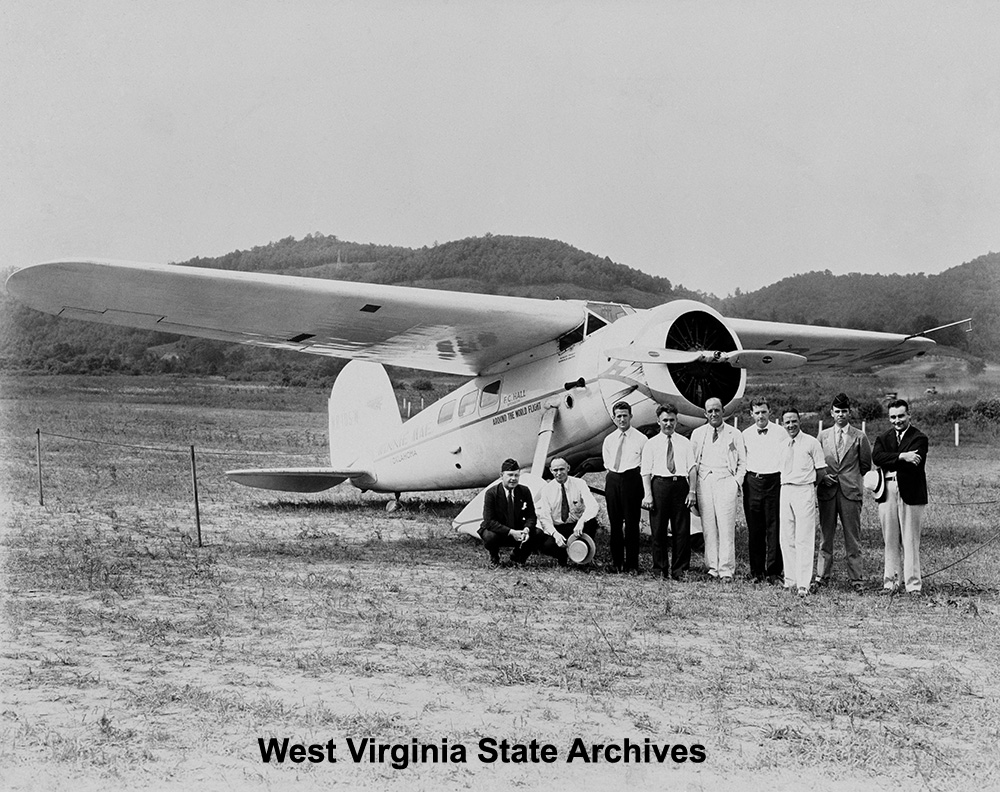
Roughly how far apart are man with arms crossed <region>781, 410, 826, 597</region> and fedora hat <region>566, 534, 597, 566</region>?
1.85 metres

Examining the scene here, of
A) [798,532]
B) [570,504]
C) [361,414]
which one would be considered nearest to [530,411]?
[570,504]

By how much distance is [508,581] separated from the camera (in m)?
8.58

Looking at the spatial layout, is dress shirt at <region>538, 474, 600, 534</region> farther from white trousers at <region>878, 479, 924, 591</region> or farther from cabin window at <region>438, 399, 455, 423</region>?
cabin window at <region>438, 399, 455, 423</region>

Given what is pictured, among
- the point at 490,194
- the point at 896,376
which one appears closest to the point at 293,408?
the point at 896,376

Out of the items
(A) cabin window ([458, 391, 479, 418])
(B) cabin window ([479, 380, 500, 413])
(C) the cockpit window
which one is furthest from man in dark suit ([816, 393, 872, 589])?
(A) cabin window ([458, 391, 479, 418])

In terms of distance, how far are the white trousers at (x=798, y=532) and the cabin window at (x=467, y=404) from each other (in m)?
5.36

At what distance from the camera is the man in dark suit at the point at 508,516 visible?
9.45 m

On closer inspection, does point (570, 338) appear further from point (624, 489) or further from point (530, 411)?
point (624, 489)

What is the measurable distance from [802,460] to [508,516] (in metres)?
2.99

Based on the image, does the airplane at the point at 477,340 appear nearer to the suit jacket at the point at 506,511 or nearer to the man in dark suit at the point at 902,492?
the suit jacket at the point at 506,511

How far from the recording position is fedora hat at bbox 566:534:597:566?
30.0 ft

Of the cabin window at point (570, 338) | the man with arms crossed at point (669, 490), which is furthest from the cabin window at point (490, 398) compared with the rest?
the man with arms crossed at point (669, 490)

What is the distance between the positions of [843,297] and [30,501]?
193 feet

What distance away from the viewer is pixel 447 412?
13.4 meters
